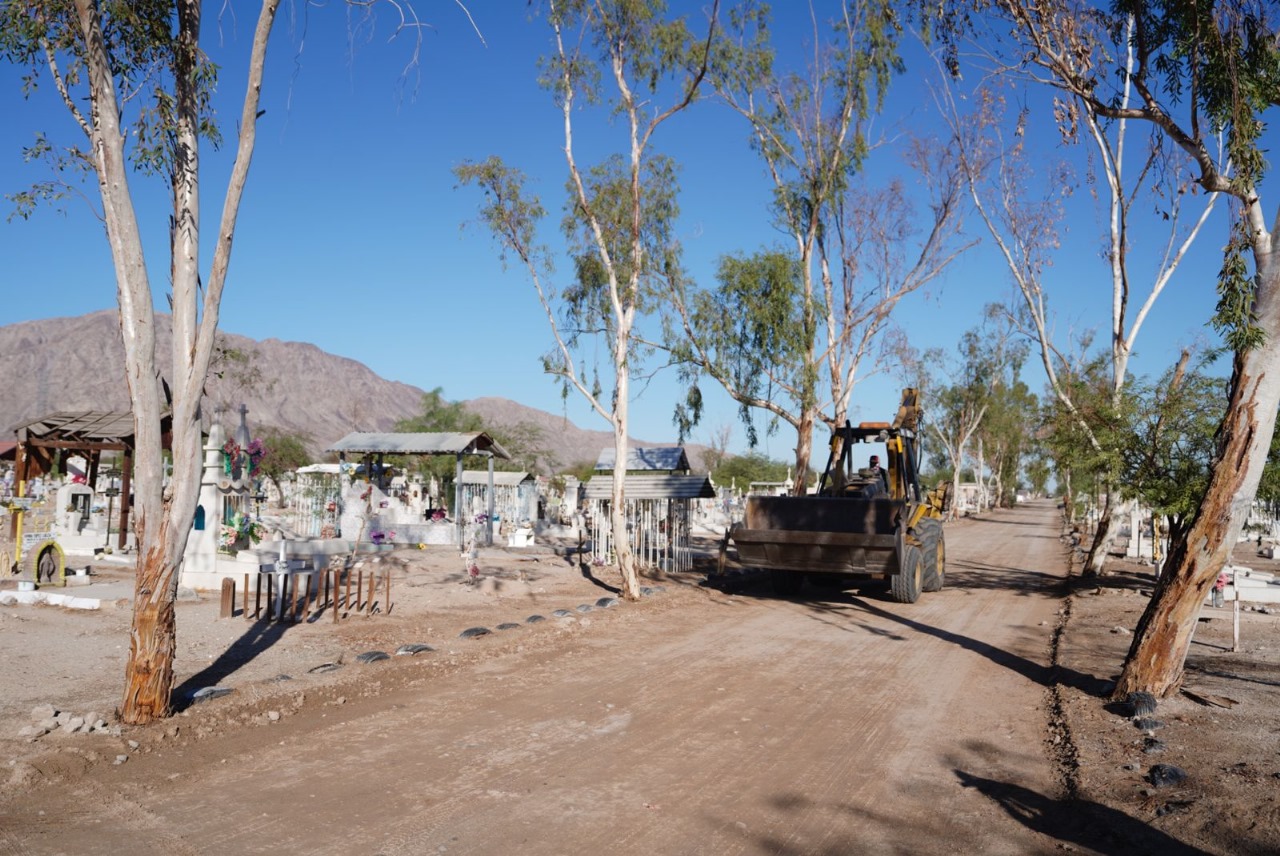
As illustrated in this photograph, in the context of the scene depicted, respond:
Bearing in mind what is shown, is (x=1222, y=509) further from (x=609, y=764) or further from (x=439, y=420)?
(x=439, y=420)

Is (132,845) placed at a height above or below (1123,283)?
below

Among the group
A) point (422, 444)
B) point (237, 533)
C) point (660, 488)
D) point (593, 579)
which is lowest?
point (593, 579)

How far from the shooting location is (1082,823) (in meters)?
5.47

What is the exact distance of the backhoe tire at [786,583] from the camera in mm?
16641

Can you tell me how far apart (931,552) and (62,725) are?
13716 millimetres

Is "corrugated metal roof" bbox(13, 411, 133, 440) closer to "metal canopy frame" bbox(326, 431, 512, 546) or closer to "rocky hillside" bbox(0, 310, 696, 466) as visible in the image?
"metal canopy frame" bbox(326, 431, 512, 546)

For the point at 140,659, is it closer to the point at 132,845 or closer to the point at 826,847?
the point at 132,845

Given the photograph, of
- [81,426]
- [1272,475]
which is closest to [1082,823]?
[1272,475]

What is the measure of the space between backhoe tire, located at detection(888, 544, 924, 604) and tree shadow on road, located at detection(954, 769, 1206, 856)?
8.59 metres

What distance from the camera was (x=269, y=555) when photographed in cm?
1769

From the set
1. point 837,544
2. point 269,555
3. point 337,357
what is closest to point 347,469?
point 269,555

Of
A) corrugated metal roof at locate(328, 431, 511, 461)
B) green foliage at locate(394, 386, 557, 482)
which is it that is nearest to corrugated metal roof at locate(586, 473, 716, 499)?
corrugated metal roof at locate(328, 431, 511, 461)

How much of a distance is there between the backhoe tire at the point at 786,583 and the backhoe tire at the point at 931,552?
214 cm

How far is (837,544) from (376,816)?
33.1 ft
